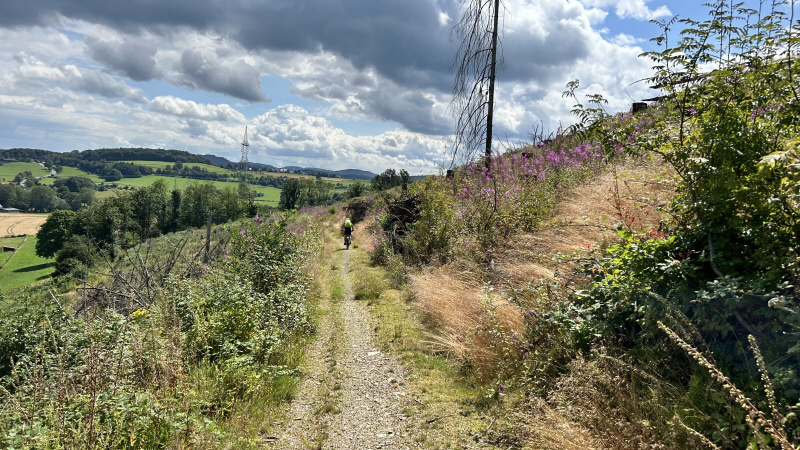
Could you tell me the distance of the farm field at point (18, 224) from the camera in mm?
80438

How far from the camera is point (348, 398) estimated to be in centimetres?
514

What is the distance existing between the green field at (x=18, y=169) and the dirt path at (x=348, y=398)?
225442 millimetres

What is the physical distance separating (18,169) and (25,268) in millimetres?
163489

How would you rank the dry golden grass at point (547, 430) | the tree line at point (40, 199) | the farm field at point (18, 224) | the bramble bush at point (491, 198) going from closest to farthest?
the dry golden grass at point (547, 430)
the bramble bush at point (491, 198)
the farm field at point (18, 224)
the tree line at point (40, 199)

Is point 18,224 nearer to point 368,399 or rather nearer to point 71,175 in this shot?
point 71,175

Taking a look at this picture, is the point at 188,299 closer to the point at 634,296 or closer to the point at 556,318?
the point at 556,318

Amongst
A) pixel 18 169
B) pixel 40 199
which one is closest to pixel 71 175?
pixel 18 169

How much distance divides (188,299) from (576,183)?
8424 mm

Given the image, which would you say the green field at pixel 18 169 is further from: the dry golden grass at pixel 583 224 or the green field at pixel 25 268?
the dry golden grass at pixel 583 224

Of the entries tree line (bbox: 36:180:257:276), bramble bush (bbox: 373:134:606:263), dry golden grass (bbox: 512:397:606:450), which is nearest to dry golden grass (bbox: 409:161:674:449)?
dry golden grass (bbox: 512:397:606:450)

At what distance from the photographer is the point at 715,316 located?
2729mm

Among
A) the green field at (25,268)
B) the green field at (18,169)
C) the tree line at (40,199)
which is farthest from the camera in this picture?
the green field at (18,169)

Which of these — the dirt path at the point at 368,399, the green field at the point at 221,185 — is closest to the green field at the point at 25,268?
the green field at the point at 221,185

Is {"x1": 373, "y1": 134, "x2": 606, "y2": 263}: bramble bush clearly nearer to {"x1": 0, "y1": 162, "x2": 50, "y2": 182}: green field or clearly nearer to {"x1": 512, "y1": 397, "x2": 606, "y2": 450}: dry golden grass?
{"x1": 512, "y1": 397, "x2": 606, "y2": 450}: dry golden grass
